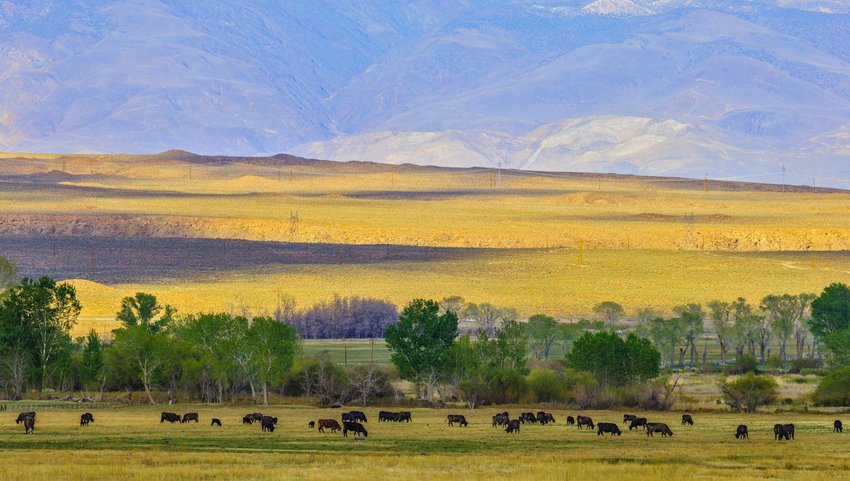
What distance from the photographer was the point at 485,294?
11762 centimetres

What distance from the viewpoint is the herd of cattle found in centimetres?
4975

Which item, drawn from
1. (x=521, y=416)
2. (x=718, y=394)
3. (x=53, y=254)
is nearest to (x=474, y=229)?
(x=53, y=254)

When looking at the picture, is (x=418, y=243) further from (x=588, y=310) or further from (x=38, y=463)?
(x=38, y=463)

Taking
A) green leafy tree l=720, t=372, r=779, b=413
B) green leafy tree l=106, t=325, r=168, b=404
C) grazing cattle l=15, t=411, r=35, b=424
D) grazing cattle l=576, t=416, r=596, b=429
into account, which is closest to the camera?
grazing cattle l=15, t=411, r=35, b=424

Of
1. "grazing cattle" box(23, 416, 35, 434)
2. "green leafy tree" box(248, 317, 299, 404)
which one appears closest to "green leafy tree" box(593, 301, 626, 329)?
"green leafy tree" box(248, 317, 299, 404)

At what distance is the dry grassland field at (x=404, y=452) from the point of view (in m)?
37.6

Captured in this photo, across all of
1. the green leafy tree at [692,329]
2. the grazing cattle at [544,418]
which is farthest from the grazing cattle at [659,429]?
the green leafy tree at [692,329]

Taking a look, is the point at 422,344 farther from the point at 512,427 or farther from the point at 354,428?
the point at 354,428

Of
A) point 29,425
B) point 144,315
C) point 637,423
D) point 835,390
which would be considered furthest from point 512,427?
point 144,315

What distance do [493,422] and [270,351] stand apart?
17218mm

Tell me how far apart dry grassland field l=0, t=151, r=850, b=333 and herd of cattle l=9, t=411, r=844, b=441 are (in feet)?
136

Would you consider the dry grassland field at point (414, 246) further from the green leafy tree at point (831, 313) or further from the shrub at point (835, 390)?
the shrub at point (835, 390)

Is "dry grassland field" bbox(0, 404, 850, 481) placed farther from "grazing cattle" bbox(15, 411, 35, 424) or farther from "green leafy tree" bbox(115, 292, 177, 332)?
"green leafy tree" bbox(115, 292, 177, 332)

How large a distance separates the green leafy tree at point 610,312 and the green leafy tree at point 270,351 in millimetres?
38083
